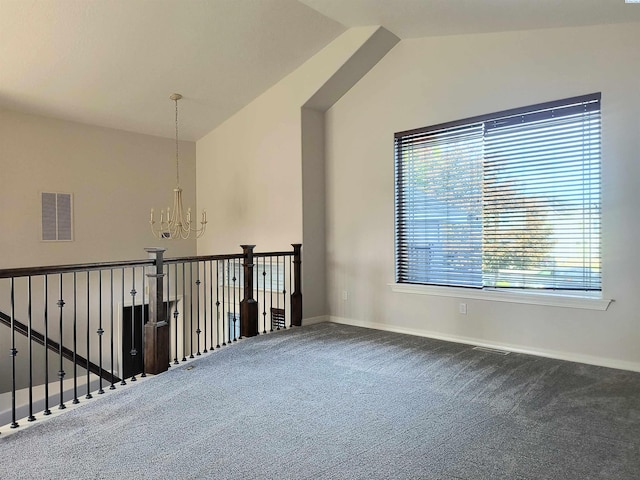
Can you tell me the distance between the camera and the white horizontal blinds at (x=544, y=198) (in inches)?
149

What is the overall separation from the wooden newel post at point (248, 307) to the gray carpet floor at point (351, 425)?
0.93 metres

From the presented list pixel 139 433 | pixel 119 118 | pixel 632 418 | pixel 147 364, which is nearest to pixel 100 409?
pixel 139 433

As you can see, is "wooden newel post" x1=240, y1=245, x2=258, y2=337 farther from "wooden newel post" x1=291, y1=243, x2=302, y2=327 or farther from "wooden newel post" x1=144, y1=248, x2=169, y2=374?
"wooden newel post" x1=144, y1=248, x2=169, y2=374

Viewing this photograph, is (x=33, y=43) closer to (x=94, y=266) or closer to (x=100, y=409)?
(x=94, y=266)

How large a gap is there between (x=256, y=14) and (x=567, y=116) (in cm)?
301

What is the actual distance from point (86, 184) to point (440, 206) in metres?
4.56

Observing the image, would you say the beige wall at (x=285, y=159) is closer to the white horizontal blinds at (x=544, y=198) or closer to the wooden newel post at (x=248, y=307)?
the wooden newel post at (x=248, y=307)

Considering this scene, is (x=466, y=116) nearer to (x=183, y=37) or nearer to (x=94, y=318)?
(x=183, y=37)

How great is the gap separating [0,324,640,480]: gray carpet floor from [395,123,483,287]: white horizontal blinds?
1197mm

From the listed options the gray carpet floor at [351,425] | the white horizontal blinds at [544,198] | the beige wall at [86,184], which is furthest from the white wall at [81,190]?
the white horizontal blinds at [544,198]

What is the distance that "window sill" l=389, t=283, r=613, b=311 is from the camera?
12.3 feet

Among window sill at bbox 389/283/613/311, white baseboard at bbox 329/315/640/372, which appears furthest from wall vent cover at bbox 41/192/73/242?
window sill at bbox 389/283/613/311

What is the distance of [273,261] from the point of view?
5.96 m

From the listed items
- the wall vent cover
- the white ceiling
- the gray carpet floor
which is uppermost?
the white ceiling
